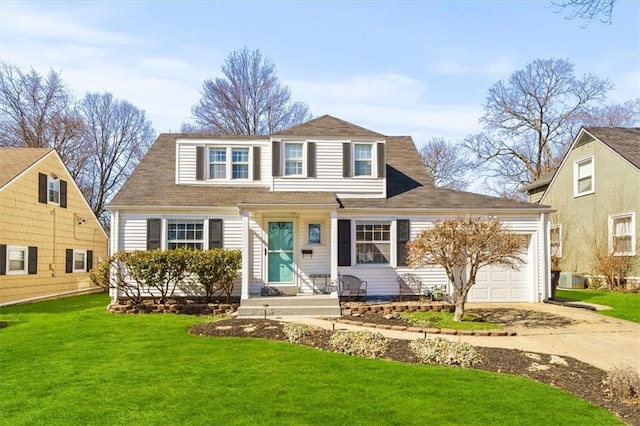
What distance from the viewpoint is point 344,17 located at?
10.5 m

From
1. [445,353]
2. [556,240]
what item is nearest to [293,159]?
[445,353]

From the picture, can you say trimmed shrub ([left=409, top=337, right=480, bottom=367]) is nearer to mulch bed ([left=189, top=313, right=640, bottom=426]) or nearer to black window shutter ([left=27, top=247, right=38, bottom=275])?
mulch bed ([left=189, top=313, right=640, bottom=426])

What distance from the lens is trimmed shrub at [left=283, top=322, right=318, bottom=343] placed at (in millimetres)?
8461

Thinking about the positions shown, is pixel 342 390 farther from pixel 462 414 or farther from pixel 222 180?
pixel 222 180

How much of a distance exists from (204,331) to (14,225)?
9.02m

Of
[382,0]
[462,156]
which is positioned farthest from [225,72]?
[382,0]

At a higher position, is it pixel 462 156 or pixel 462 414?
pixel 462 156

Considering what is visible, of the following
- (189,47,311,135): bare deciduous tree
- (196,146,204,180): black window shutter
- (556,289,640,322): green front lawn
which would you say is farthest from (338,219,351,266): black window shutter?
(189,47,311,135): bare deciduous tree

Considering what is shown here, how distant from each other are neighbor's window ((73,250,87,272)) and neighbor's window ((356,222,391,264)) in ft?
38.2

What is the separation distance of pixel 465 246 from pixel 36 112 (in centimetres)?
2804

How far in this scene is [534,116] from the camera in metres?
31.5

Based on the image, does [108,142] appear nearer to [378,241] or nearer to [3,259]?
[3,259]

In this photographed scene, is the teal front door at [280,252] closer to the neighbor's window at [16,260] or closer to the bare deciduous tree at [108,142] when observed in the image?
the neighbor's window at [16,260]

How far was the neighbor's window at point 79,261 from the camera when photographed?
59.4 ft
